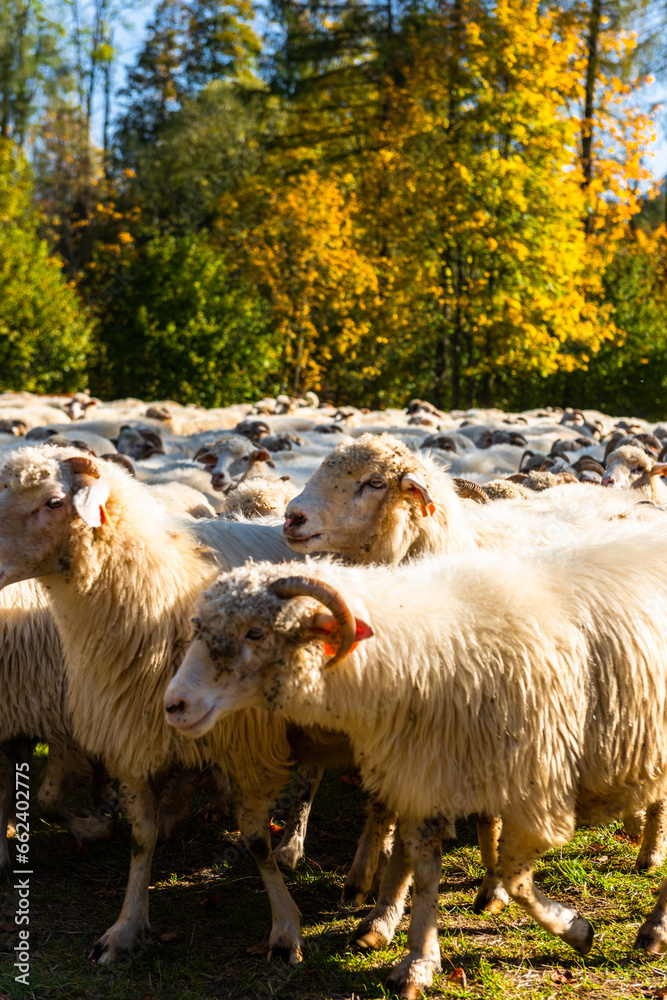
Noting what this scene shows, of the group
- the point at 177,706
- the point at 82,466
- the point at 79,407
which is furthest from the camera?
the point at 79,407

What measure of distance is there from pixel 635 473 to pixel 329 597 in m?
5.04

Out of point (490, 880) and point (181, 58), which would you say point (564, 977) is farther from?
point (181, 58)

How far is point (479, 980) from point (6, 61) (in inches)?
1576

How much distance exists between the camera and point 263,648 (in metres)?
2.86

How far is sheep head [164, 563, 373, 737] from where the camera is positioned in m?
2.80

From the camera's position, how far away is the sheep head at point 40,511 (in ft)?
10.9

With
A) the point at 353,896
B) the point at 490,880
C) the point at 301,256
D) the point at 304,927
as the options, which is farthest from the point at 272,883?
the point at 301,256

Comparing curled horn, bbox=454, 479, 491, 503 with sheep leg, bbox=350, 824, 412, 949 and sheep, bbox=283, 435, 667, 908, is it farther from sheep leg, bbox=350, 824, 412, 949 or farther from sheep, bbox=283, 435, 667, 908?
sheep leg, bbox=350, 824, 412, 949

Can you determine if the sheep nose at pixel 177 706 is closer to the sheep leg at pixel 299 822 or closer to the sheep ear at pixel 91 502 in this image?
the sheep ear at pixel 91 502

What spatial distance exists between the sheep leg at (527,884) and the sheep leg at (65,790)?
6.69ft

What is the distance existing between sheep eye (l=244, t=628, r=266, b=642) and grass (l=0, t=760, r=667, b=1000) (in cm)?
124

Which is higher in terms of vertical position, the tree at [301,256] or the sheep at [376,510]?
the tree at [301,256]

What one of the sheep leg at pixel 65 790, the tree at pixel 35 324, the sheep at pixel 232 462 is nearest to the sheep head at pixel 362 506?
the sheep leg at pixel 65 790

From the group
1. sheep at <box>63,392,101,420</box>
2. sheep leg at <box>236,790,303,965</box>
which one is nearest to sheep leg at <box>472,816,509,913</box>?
sheep leg at <box>236,790,303,965</box>
